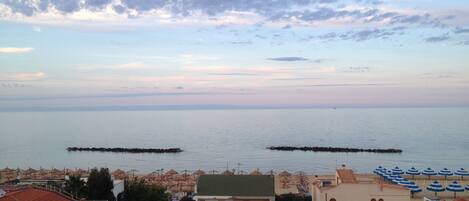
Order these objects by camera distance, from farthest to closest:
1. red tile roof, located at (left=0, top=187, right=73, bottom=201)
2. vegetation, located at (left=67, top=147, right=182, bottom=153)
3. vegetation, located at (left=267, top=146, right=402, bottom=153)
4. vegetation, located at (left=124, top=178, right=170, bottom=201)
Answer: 1. vegetation, located at (left=67, top=147, right=182, bottom=153)
2. vegetation, located at (left=267, top=146, right=402, bottom=153)
3. vegetation, located at (left=124, top=178, right=170, bottom=201)
4. red tile roof, located at (left=0, top=187, right=73, bottom=201)

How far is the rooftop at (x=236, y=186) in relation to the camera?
18.3m

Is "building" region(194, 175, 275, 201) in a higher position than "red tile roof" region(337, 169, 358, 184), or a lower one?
lower

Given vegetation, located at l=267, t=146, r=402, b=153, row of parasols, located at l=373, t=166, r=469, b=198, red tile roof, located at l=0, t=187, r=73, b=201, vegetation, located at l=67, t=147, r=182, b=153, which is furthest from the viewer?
vegetation, located at l=67, t=147, r=182, b=153

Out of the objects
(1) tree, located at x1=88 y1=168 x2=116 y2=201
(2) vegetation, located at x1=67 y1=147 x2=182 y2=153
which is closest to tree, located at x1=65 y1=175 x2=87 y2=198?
(1) tree, located at x1=88 y1=168 x2=116 y2=201

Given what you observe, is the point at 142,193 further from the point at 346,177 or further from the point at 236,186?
the point at 346,177

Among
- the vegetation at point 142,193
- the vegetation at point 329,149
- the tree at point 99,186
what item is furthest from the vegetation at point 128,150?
the tree at point 99,186

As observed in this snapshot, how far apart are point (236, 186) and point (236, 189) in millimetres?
168

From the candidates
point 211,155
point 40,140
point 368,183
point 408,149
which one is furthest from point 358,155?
point 40,140

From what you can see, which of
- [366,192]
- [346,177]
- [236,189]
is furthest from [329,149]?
[236,189]

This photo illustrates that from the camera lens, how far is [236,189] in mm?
18516

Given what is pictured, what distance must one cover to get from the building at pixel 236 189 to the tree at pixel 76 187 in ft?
14.2

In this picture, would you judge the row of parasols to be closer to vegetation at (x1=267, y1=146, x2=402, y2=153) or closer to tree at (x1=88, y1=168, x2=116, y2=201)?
tree at (x1=88, y1=168, x2=116, y2=201)

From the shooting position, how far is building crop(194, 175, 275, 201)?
18203 millimetres

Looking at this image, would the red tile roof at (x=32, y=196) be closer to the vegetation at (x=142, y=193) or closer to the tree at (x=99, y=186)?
the tree at (x=99, y=186)
